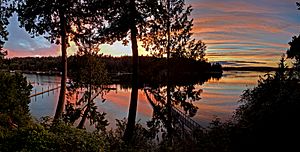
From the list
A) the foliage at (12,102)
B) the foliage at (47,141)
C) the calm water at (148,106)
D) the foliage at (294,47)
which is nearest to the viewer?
the foliage at (47,141)

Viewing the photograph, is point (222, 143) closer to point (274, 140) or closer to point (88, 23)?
point (274, 140)

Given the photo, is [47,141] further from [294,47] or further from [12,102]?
[294,47]

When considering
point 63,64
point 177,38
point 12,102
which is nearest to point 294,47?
point 177,38

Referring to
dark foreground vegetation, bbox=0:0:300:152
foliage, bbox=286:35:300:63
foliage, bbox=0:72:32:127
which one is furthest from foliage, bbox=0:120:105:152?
foliage, bbox=286:35:300:63

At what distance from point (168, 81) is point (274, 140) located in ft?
54.0

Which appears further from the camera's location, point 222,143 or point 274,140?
point 222,143

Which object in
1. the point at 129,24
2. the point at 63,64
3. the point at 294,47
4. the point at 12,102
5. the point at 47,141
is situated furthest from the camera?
Result: the point at 294,47

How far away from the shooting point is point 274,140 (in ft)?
31.5

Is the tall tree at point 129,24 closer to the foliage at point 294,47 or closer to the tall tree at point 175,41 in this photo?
the tall tree at point 175,41

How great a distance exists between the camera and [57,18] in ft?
73.3

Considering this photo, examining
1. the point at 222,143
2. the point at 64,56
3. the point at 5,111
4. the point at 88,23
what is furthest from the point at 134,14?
the point at 222,143

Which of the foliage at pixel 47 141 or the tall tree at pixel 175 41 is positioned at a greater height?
the tall tree at pixel 175 41

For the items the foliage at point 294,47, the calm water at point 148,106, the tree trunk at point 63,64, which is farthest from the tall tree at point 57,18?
the foliage at point 294,47

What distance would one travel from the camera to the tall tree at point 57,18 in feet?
69.2
